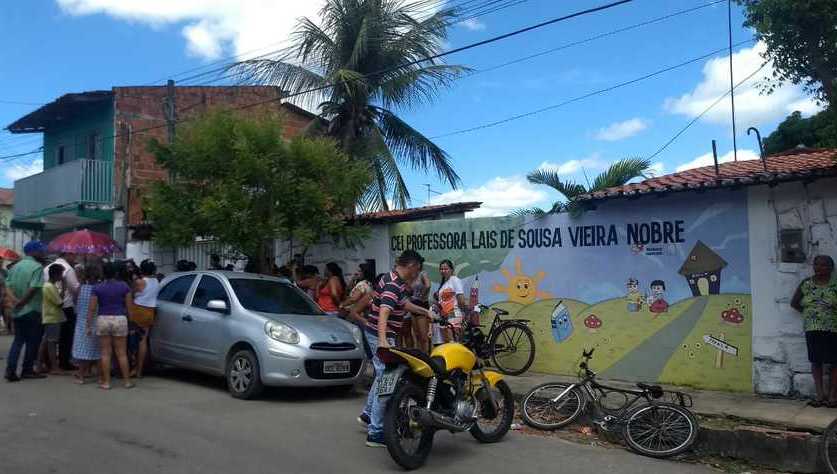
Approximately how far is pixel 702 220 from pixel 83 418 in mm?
7496

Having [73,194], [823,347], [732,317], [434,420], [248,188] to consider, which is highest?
[73,194]

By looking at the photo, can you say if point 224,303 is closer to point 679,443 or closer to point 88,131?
point 679,443

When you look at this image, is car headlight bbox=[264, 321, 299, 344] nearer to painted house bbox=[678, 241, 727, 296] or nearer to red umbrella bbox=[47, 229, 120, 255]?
painted house bbox=[678, 241, 727, 296]

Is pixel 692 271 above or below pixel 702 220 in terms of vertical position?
below

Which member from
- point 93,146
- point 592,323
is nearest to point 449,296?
point 592,323

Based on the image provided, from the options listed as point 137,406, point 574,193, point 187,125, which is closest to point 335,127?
point 187,125

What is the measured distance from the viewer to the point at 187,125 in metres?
12.6

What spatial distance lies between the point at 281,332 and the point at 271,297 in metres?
1.09

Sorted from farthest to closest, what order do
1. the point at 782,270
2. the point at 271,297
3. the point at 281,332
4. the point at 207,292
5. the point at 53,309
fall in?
the point at 53,309
the point at 207,292
the point at 271,297
the point at 281,332
the point at 782,270

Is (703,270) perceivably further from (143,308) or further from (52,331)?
(52,331)

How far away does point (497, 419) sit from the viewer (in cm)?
671

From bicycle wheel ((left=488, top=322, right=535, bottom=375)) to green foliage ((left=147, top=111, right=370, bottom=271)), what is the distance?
331 centimetres

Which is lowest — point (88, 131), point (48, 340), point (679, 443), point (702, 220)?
point (679, 443)

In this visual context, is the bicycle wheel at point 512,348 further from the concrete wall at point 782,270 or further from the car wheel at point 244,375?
the car wheel at point 244,375
